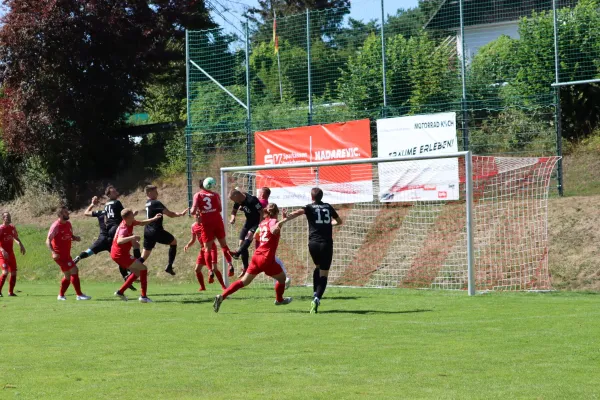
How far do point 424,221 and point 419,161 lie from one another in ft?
4.53

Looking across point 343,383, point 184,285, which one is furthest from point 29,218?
point 343,383

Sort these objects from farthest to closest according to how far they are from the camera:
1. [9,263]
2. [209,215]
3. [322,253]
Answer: [9,263] < [209,215] < [322,253]

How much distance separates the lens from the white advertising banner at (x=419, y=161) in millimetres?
19812

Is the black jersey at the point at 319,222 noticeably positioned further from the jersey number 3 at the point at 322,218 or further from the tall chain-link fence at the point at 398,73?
the tall chain-link fence at the point at 398,73

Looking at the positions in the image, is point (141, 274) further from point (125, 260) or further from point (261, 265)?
point (261, 265)

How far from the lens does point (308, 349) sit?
9883 millimetres

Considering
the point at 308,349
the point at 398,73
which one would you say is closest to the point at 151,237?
the point at 398,73

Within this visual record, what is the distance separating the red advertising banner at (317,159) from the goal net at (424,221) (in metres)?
0.03

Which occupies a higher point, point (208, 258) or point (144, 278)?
point (208, 258)

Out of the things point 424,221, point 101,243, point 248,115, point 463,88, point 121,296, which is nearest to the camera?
point 121,296

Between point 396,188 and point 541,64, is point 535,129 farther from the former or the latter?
point 396,188

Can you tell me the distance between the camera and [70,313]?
14477mm

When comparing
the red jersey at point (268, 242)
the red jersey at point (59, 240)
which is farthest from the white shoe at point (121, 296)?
the red jersey at point (268, 242)

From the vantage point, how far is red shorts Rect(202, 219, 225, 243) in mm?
17578
